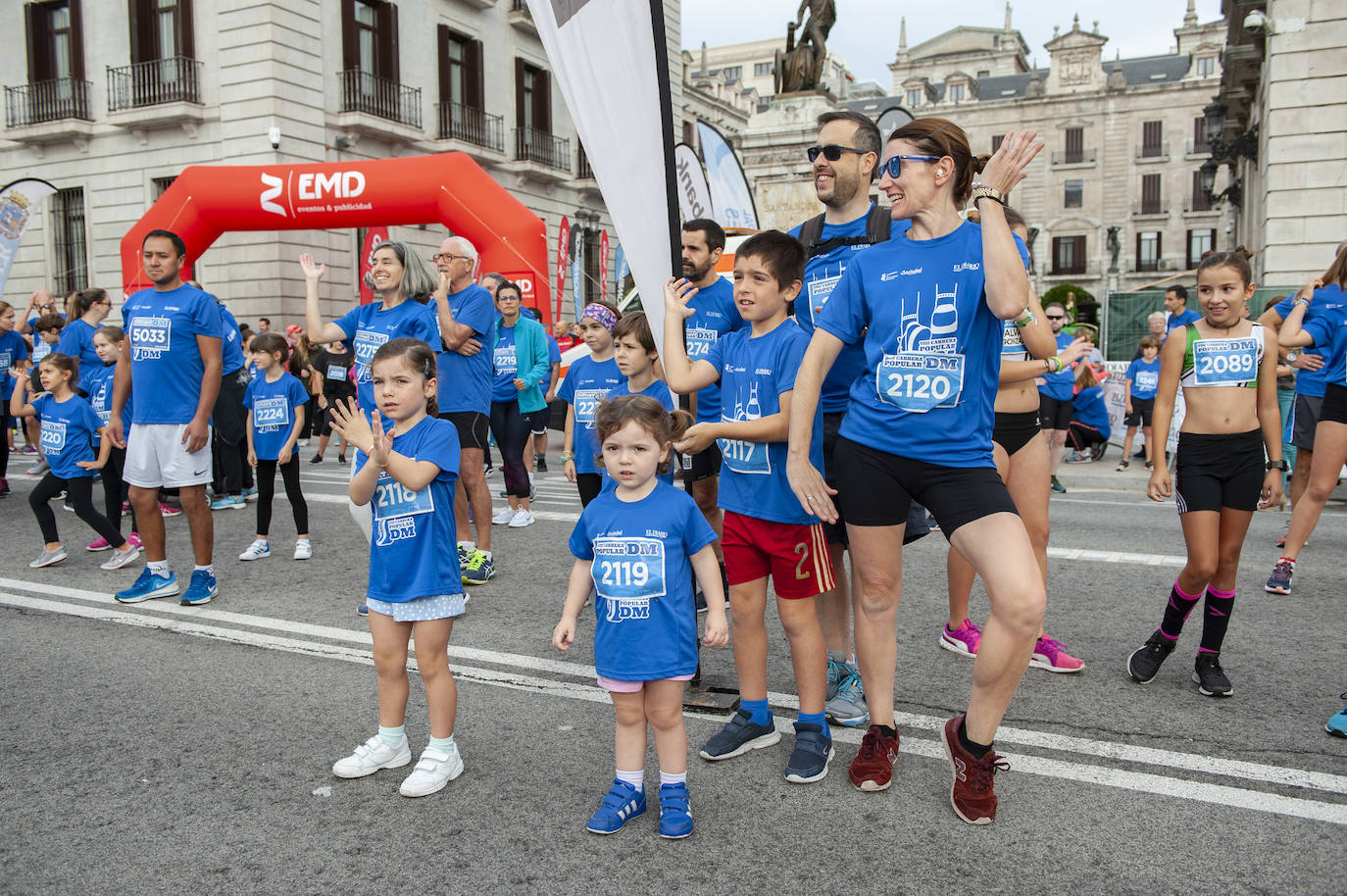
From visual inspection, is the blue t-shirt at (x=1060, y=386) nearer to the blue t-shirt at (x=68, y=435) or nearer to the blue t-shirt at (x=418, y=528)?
the blue t-shirt at (x=418, y=528)

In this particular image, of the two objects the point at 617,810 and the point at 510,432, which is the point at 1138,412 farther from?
the point at 617,810

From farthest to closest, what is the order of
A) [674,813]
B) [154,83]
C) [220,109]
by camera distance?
[154,83] < [220,109] < [674,813]

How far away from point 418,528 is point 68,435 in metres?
4.96

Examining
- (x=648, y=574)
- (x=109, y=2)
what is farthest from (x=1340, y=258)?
(x=109, y=2)

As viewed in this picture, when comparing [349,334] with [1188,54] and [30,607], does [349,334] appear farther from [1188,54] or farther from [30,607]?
[1188,54]

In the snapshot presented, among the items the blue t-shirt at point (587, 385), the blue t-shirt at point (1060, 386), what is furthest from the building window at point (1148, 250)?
the blue t-shirt at point (587, 385)

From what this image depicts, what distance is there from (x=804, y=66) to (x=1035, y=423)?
19.1 metres

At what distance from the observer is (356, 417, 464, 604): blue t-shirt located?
341 cm

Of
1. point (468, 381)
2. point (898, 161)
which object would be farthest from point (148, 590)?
point (898, 161)

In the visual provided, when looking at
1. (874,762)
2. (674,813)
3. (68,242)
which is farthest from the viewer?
(68,242)

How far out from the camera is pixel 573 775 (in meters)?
3.39

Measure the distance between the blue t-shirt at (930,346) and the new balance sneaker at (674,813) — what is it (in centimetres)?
120

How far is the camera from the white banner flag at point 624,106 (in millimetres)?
3531

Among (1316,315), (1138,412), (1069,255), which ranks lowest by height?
(1138,412)
